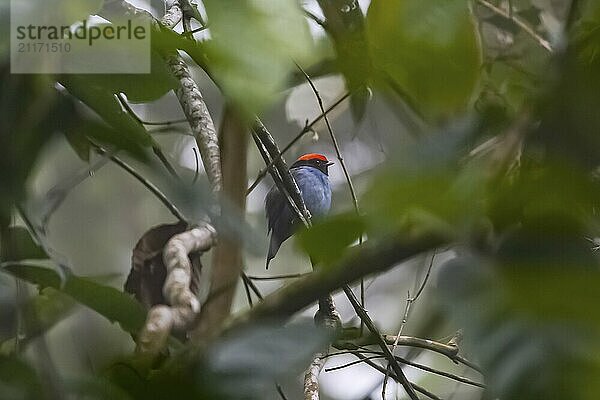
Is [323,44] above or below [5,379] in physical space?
above

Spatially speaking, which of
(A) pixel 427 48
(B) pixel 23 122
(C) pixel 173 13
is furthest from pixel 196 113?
(A) pixel 427 48

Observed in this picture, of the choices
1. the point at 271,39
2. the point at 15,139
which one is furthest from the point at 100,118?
the point at 271,39

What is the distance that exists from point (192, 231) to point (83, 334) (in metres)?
0.08

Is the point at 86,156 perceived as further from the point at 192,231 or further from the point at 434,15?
the point at 434,15

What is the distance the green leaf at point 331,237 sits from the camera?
0.70ft

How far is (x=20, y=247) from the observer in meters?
0.33

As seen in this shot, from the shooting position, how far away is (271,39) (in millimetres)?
196

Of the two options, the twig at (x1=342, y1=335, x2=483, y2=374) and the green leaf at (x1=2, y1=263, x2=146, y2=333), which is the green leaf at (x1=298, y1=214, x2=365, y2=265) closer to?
the green leaf at (x1=2, y1=263, x2=146, y2=333)

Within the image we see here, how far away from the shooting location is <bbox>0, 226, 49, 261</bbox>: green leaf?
33 cm

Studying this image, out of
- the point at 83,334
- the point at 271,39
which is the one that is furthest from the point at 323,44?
the point at 83,334

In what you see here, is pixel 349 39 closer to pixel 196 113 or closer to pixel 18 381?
pixel 18 381

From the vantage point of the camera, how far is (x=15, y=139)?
28cm

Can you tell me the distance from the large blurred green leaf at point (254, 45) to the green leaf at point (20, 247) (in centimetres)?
16

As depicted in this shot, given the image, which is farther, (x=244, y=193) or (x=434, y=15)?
(x=244, y=193)
